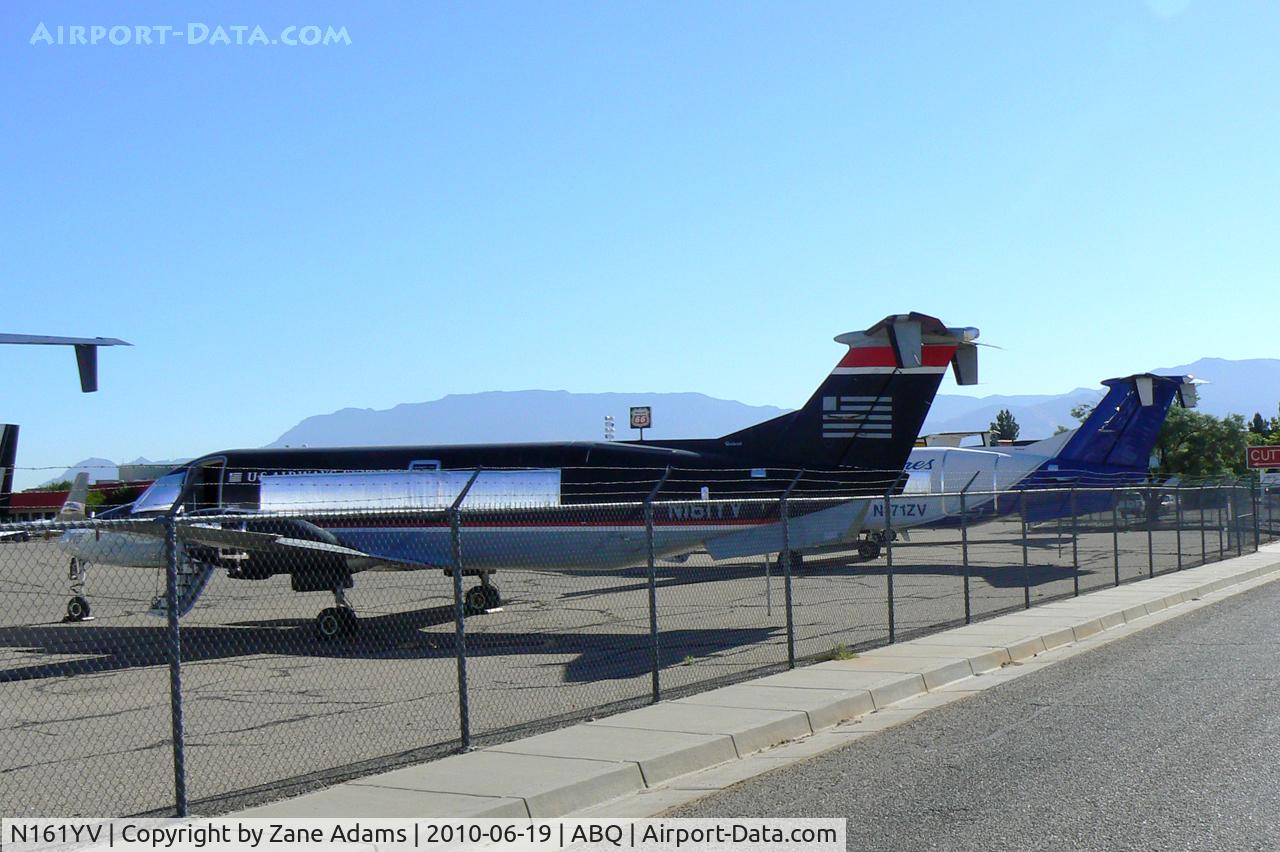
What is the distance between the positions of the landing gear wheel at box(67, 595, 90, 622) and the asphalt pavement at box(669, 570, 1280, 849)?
15.5 feet

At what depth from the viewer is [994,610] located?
763 inches

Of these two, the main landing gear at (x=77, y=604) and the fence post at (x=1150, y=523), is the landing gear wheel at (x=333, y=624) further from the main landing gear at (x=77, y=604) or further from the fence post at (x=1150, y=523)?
the fence post at (x=1150, y=523)

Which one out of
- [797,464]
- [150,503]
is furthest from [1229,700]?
[150,503]

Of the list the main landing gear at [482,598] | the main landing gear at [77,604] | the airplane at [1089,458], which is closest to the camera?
the main landing gear at [77,604]

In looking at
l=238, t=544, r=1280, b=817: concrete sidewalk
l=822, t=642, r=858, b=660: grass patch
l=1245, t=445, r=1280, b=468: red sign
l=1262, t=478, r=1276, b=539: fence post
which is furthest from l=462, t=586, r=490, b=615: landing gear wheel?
l=1245, t=445, r=1280, b=468: red sign

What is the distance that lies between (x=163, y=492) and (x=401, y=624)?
445 cm

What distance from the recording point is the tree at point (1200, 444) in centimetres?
7694

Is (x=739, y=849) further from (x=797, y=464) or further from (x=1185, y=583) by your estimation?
(x=1185, y=583)

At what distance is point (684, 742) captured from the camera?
9992 mm

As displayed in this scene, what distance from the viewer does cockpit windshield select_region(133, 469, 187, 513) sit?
822 inches

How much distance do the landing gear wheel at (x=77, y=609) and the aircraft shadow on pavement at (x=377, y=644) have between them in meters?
1.79

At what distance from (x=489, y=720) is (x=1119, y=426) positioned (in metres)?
28.7

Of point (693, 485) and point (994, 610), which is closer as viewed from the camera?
point (994, 610)

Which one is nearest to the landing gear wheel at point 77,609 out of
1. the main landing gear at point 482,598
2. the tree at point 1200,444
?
the main landing gear at point 482,598
